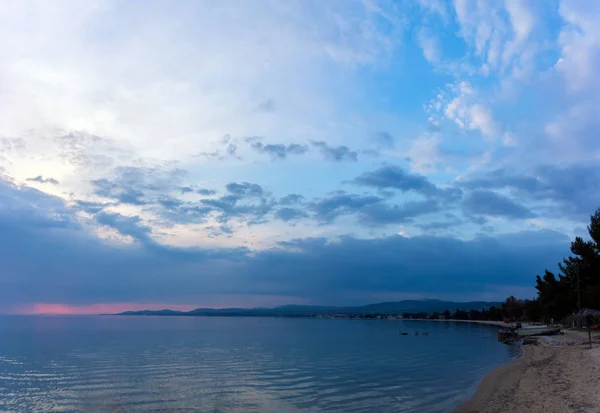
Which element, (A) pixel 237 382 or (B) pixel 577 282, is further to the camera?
(B) pixel 577 282

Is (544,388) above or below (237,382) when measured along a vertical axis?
above

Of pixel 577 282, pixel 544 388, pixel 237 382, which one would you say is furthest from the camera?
pixel 577 282

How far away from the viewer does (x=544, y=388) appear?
2298cm

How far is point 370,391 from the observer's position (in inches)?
1080

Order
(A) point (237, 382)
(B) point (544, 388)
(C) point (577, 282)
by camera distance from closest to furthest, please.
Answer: (B) point (544, 388) < (A) point (237, 382) < (C) point (577, 282)

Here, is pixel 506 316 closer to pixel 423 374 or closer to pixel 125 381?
pixel 423 374

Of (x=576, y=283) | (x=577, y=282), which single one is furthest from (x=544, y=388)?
(x=576, y=283)

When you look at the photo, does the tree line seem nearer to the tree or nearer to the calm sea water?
the tree

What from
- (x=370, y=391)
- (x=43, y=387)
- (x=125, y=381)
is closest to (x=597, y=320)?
(x=370, y=391)

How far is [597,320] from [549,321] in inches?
1229

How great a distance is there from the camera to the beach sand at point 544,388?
18.1 m

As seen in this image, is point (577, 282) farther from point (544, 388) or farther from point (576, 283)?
point (544, 388)

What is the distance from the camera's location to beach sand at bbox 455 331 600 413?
18.1 metres

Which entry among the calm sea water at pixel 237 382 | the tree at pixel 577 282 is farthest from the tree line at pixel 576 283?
the calm sea water at pixel 237 382
